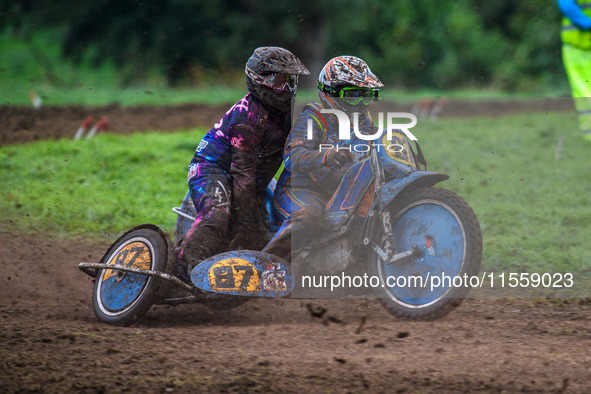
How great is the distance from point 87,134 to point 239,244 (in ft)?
32.1

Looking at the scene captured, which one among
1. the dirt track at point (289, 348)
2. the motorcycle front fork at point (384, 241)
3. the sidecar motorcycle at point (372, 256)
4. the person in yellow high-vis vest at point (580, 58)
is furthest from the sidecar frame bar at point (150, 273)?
the person in yellow high-vis vest at point (580, 58)

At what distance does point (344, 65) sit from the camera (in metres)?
5.30

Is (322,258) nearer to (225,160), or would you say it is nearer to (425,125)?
(225,160)

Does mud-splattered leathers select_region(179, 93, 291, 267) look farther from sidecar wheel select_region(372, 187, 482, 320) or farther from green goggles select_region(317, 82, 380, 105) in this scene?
sidecar wheel select_region(372, 187, 482, 320)

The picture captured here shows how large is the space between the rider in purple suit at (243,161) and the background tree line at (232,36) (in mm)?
17476

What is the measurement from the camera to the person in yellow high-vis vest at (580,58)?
9.65 m

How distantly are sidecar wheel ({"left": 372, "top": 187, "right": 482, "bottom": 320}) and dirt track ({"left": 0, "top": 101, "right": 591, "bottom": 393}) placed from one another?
0.52 feet

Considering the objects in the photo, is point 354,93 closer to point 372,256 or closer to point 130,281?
point 372,256

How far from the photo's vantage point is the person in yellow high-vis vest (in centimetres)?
965

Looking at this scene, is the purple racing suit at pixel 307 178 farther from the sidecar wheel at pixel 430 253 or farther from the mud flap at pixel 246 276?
the sidecar wheel at pixel 430 253

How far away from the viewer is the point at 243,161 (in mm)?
5484

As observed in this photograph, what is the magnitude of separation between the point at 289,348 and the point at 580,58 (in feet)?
21.9

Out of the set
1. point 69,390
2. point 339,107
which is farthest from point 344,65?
point 69,390

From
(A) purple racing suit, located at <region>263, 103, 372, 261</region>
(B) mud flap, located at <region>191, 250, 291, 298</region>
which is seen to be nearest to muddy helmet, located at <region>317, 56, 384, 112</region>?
(A) purple racing suit, located at <region>263, 103, 372, 261</region>
